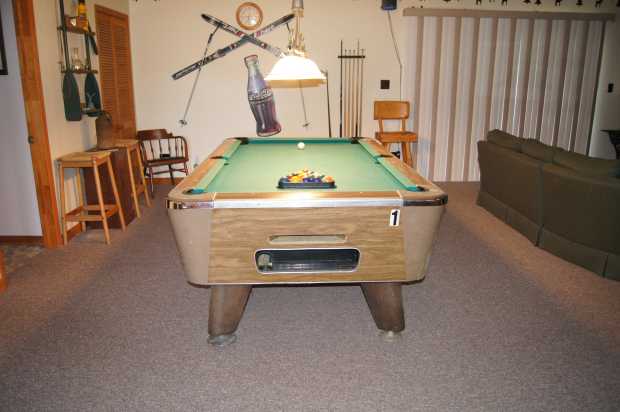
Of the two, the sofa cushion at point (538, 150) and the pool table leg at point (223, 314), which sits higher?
the sofa cushion at point (538, 150)

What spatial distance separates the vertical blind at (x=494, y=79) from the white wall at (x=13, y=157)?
4.20 m

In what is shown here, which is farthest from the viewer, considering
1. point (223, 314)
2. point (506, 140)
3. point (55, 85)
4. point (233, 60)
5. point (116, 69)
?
point (233, 60)

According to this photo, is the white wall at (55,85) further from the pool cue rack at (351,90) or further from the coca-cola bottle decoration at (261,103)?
the pool cue rack at (351,90)

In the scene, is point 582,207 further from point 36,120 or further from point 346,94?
point 36,120

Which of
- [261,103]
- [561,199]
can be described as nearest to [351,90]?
[261,103]

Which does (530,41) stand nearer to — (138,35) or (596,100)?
(596,100)

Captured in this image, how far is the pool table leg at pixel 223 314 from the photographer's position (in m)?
2.49

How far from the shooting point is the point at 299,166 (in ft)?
10.5

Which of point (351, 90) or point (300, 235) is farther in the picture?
point (351, 90)

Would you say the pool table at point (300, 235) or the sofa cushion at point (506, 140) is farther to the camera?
the sofa cushion at point (506, 140)

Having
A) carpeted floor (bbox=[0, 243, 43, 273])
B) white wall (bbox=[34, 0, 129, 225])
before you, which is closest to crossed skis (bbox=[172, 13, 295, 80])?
white wall (bbox=[34, 0, 129, 225])

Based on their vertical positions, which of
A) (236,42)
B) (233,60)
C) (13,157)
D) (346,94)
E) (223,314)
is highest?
(236,42)

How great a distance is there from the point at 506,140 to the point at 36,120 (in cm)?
389


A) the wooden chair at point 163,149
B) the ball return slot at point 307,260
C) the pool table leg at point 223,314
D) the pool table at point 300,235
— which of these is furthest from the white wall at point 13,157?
the ball return slot at point 307,260
